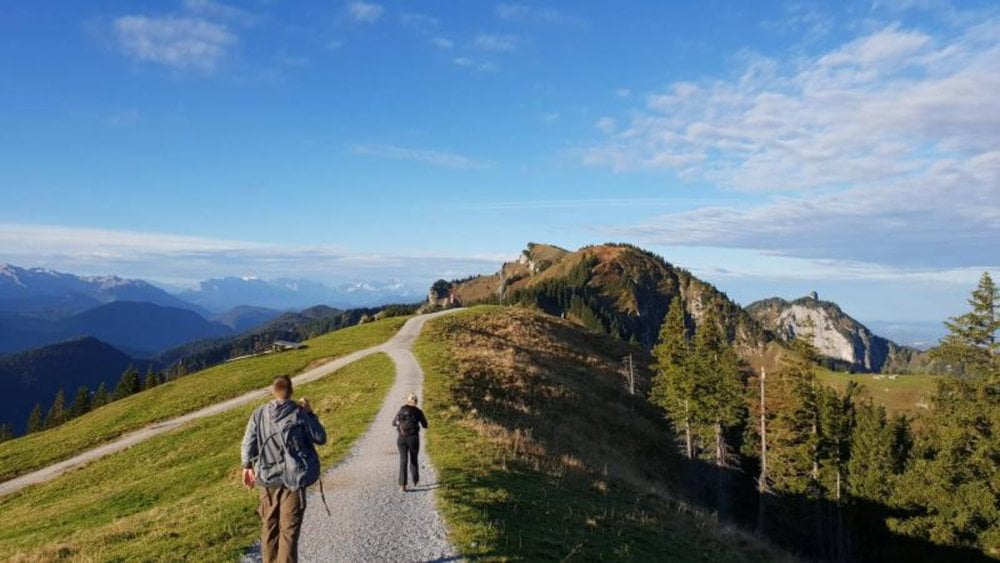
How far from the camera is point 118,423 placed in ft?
168

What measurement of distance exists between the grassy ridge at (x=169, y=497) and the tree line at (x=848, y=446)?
31.9m

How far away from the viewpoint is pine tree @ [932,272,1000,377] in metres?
38.8

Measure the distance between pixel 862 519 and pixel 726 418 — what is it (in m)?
16.4

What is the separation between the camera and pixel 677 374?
6269 centimetres

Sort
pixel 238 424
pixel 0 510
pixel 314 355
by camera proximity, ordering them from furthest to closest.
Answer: pixel 314 355
pixel 238 424
pixel 0 510

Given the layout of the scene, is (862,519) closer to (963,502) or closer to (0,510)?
(963,502)

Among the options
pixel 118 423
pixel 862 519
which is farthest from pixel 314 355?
pixel 862 519

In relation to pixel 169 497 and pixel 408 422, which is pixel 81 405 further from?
pixel 408 422

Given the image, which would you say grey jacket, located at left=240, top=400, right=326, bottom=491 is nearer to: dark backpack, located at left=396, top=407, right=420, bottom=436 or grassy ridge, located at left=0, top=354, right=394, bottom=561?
grassy ridge, located at left=0, top=354, right=394, bottom=561

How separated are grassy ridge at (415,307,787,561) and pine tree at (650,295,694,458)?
18.0 ft

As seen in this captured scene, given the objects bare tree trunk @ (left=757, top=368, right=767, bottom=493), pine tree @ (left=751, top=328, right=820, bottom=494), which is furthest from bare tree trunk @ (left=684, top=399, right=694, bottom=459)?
pine tree @ (left=751, top=328, right=820, bottom=494)

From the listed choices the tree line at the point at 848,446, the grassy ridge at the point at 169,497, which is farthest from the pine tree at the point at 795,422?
the grassy ridge at the point at 169,497

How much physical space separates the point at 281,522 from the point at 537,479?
1199 cm

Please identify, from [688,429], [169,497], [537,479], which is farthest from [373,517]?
[688,429]
